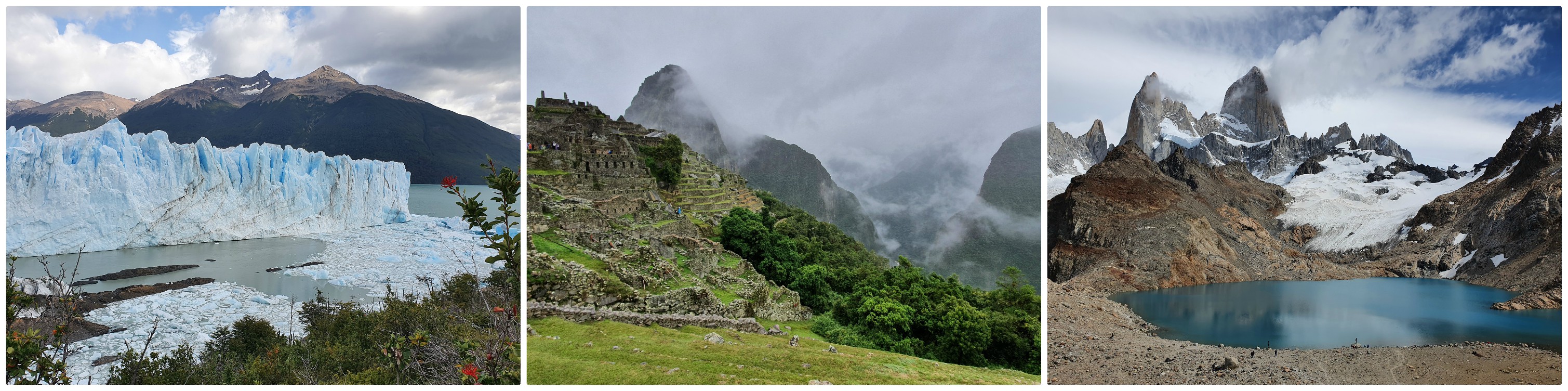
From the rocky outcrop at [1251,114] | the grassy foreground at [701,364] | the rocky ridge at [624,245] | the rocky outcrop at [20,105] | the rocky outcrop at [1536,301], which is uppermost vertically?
the rocky outcrop at [1251,114]

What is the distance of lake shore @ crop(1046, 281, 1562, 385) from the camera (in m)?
4.72

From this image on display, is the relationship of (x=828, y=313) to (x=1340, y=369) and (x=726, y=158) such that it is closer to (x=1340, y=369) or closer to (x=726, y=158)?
(x=1340, y=369)

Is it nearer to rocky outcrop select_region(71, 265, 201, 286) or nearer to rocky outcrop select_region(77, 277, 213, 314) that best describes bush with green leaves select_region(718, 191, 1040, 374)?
rocky outcrop select_region(77, 277, 213, 314)

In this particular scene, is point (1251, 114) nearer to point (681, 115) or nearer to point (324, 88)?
point (681, 115)

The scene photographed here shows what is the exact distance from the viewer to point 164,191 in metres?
15.0

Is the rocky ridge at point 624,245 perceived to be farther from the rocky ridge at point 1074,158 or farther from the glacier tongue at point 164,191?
the glacier tongue at point 164,191

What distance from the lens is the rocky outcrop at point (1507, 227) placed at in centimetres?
1148

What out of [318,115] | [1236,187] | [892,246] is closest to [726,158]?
[892,246]

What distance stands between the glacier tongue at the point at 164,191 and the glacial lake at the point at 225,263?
1.42ft

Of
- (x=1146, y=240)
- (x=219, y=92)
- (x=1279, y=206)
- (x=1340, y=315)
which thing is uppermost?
(x=219, y=92)

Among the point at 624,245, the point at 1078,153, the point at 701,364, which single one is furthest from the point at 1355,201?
the point at 701,364

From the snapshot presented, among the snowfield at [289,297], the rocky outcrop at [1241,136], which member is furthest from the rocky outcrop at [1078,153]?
the snowfield at [289,297]

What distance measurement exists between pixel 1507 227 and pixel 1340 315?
8434 mm

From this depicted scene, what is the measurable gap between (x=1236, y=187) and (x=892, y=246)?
49.6 feet
